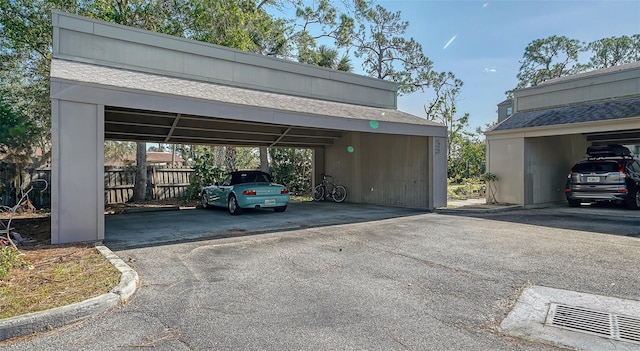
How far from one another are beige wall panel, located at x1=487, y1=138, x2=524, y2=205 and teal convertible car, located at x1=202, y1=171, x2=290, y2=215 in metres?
7.73

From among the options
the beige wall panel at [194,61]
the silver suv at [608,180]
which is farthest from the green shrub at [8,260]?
the silver suv at [608,180]

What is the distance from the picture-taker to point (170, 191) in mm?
16828

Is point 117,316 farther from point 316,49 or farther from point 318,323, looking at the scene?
point 316,49

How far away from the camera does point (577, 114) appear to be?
1234 cm

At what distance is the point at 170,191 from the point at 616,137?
1889cm

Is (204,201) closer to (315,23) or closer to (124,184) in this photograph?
(124,184)

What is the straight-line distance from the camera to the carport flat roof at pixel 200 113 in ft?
22.7

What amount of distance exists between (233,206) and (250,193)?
808mm

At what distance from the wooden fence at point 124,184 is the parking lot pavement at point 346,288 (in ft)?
30.6

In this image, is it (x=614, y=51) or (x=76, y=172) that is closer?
(x=76, y=172)

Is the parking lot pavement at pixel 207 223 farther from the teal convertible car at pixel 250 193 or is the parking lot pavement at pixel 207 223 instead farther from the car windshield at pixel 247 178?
the car windshield at pixel 247 178

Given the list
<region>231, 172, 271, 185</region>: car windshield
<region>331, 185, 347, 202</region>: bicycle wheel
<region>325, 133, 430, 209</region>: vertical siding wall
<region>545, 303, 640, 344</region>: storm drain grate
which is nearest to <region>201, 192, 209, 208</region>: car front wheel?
<region>231, 172, 271, 185</region>: car windshield

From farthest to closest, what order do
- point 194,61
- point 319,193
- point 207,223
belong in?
point 319,193 → point 194,61 → point 207,223

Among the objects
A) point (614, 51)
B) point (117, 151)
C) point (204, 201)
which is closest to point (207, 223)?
point (204, 201)
